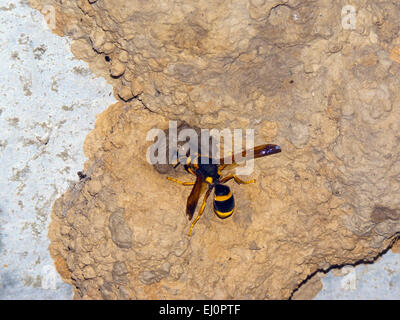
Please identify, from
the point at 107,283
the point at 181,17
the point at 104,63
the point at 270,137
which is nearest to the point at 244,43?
the point at 181,17

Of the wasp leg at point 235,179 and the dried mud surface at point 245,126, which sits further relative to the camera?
the wasp leg at point 235,179

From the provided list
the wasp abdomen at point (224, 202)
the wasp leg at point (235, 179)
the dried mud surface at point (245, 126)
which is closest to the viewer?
the dried mud surface at point (245, 126)

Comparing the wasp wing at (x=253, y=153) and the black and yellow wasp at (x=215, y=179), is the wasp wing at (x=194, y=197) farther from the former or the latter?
the wasp wing at (x=253, y=153)

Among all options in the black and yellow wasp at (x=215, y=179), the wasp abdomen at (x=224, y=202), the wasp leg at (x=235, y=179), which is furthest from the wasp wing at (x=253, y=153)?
the wasp abdomen at (x=224, y=202)

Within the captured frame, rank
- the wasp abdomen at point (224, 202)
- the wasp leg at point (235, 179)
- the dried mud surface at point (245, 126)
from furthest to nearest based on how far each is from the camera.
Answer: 1. the wasp leg at point (235, 179)
2. the wasp abdomen at point (224, 202)
3. the dried mud surface at point (245, 126)

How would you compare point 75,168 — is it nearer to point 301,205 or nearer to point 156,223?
point 156,223

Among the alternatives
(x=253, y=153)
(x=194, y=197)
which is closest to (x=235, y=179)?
(x=253, y=153)
